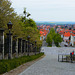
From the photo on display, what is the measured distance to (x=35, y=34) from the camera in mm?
56406

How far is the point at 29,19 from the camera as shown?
6347cm

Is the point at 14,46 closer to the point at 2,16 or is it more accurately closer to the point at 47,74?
the point at 2,16

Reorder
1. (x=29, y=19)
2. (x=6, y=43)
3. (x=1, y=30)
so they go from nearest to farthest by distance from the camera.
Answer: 1. (x=1, y=30)
2. (x=6, y=43)
3. (x=29, y=19)

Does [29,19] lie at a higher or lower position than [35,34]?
higher

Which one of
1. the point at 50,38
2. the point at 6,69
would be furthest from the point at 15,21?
the point at 50,38

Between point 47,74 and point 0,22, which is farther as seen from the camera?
point 0,22

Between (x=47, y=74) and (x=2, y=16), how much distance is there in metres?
18.7

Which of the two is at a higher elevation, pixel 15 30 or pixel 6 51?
pixel 15 30

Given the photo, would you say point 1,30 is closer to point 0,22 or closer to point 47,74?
point 47,74

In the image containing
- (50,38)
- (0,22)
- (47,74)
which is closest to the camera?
(47,74)

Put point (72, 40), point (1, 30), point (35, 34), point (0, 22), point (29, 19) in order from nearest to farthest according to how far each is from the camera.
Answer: point (1, 30) → point (0, 22) → point (35, 34) → point (29, 19) → point (72, 40)

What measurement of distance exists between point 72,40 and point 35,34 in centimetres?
12052

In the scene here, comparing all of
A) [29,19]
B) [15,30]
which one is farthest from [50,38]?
[15,30]

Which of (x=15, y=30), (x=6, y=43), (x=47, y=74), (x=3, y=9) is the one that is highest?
(x=3, y=9)
